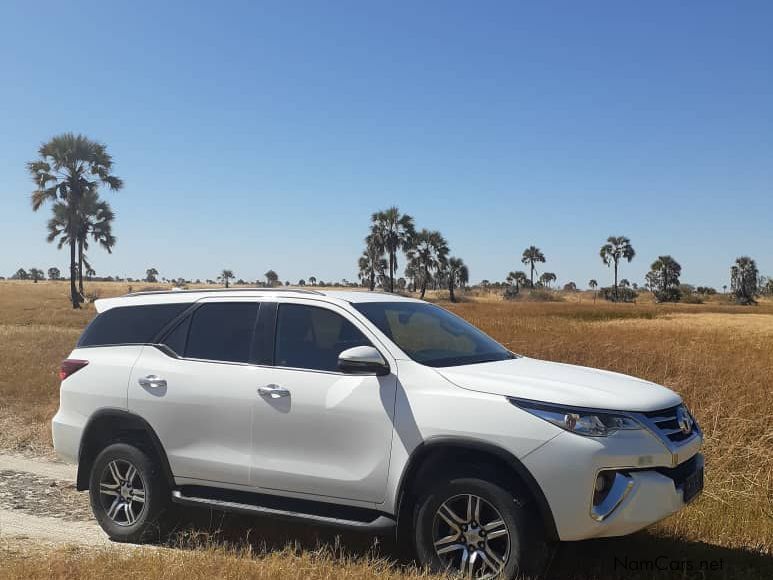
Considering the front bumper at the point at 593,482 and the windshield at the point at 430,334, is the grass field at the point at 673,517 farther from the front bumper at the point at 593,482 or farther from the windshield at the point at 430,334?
the windshield at the point at 430,334

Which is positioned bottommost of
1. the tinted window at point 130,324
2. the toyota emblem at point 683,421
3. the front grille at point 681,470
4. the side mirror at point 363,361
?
the front grille at point 681,470

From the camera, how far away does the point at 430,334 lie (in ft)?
17.8

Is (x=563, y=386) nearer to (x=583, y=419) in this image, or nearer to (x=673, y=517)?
(x=583, y=419)

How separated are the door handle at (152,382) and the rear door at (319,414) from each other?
3.03 feet

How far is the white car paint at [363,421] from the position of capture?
13.5 ft

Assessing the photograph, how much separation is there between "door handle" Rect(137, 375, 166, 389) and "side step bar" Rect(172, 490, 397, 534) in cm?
80

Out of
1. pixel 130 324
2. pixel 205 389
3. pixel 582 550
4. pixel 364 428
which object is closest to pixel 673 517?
pixel 582 550

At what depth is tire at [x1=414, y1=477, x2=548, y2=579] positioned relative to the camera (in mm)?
4164

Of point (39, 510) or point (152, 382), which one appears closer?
point (152, 382)

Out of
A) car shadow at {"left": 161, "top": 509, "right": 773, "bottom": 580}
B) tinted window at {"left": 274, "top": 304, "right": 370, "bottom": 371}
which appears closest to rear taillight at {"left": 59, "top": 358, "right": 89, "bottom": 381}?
car shadow at {"left": 161, "top": 509, "right": 773, "bottom": 580}

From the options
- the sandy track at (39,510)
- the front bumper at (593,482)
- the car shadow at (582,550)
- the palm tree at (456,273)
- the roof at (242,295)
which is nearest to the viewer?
the front bumper at (593,482)

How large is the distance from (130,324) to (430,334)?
8.33 ft

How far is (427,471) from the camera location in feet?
14.9

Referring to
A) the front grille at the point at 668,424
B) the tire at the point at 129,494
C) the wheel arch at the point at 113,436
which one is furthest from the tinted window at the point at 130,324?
the front grille at the point at 668,424
